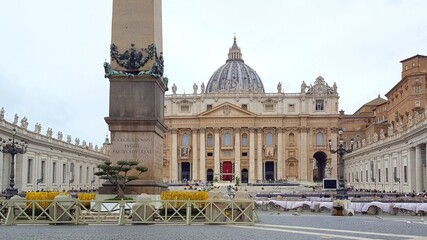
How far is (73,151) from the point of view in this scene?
269 ft

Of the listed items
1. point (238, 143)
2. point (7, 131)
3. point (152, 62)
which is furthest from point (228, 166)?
point (152, 62)

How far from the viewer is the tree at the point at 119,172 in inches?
848

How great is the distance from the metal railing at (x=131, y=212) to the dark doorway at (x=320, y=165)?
4256 inches

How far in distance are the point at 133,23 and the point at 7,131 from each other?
35.7 meters

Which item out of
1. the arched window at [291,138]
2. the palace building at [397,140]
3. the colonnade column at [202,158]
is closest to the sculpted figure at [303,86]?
the arched window at [291,138]

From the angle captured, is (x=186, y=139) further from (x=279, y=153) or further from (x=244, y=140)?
(x=279, y=153)

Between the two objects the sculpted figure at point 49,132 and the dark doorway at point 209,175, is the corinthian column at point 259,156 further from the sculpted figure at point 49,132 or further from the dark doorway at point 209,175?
the sculpted figure at point 49,132

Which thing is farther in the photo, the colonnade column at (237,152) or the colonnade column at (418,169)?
the colonnade column at (237,152)

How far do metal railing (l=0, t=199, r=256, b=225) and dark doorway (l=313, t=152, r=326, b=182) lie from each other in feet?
Result: 355

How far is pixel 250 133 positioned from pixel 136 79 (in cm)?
10118

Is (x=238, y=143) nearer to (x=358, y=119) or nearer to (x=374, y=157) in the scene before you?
(x=358, y=119)

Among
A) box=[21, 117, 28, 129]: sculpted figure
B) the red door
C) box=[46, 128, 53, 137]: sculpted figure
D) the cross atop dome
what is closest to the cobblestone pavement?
box=[21, 117, 28, 129]: sculpted figure

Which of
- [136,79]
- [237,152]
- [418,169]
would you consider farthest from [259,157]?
[136,79]

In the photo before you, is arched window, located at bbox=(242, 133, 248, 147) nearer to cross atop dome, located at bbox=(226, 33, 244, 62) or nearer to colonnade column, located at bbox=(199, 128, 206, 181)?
colonnade column, located at bbox=(199, 128, 206, 181)
